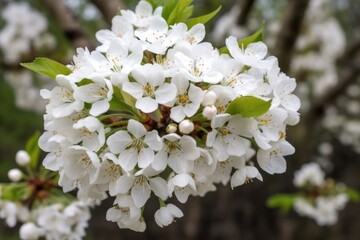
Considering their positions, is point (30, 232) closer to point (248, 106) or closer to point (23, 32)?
point (248, 106)

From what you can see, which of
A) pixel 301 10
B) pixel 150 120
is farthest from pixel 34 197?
pixel 301 10

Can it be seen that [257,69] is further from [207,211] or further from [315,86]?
[207,211]

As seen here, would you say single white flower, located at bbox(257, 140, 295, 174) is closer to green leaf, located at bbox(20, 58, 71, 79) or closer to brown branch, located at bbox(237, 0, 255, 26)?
green leaf, located at bbox(20, 58, 71, 79)

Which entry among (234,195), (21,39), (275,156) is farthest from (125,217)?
(234,195)

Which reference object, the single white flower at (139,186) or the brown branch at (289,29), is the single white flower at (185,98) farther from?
the brown branch at (289,29)

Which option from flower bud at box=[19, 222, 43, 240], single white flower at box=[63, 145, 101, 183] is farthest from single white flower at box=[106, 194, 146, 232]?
flower bud at box=[19, 222, 43, 240]
